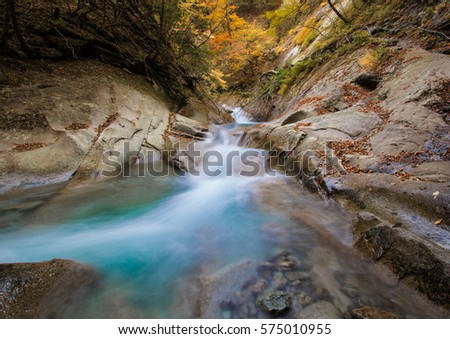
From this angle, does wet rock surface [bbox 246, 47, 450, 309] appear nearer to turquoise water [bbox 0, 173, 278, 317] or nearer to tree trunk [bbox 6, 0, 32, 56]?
turquoise water [bbox 0, 173, 278, 317]

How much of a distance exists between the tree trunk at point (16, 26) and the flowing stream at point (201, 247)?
4013 millimetres

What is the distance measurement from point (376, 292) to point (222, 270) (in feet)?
5.54

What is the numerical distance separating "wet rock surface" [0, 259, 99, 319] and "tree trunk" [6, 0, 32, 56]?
18.9 feet

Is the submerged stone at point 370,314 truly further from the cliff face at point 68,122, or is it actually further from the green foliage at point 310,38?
the green foliage at point 310,38

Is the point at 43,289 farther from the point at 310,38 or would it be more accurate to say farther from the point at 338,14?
the point at 310,38

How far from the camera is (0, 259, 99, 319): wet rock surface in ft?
7.18

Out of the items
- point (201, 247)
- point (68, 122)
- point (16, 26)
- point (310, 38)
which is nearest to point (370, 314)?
point (201, 247)

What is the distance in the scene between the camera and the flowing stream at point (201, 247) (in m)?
2.42

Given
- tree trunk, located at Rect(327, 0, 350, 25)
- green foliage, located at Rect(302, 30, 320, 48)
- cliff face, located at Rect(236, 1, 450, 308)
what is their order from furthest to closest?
→ green foliage, located at Rect(302, 30, 320, 48) → tree trunk, located at Rect(327, 0, 350, 25) → cliff face, located at Rect(236, 1, 450, 308)

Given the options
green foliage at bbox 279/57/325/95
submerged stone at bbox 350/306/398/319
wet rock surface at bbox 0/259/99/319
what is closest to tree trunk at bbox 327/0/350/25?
green foliage at bbox 279/57/325/95

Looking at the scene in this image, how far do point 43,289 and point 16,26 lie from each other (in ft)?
21.2

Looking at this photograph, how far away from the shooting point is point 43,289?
2396 millimetres

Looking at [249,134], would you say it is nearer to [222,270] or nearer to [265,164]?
[265,164]

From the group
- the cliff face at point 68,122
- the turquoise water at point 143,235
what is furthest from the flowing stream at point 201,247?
the cliff face at point 68,122
